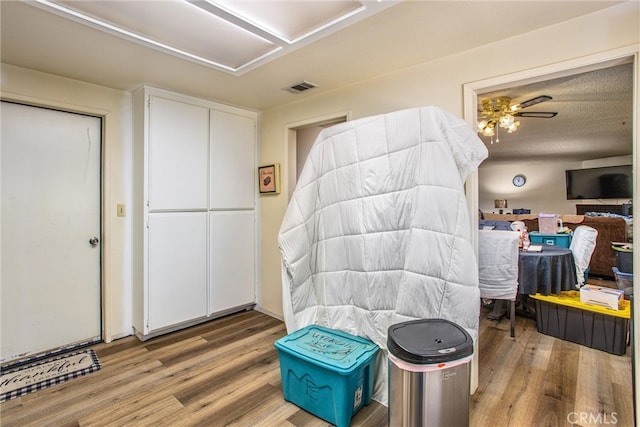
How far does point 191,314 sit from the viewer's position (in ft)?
9.96

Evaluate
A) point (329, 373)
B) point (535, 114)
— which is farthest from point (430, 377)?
point (535, 114)

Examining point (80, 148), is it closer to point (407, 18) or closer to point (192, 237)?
point (192, 237)

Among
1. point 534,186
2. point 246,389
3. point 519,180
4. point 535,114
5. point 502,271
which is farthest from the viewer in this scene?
point 519,180

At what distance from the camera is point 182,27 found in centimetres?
185

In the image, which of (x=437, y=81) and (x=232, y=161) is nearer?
(x=437, y=81)

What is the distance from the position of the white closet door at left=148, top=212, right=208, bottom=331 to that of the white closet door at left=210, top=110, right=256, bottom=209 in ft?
1.12

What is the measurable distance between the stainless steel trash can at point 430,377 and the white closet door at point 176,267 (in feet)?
7.39

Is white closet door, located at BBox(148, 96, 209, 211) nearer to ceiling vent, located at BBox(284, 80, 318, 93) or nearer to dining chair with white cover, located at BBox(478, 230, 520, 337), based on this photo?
ceiling vent, located at BBox(284, 80, 318, 93)

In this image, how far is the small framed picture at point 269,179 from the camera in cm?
334

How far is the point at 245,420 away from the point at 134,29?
246cm

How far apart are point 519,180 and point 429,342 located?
1003 centimetres

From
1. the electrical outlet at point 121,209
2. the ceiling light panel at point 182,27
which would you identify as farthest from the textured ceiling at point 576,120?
the electrical outlet at point 121,209

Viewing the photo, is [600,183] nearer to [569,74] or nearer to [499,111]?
[499,111]

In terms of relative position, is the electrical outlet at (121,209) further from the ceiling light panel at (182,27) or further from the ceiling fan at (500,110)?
the ceiling fan at (500,110)
